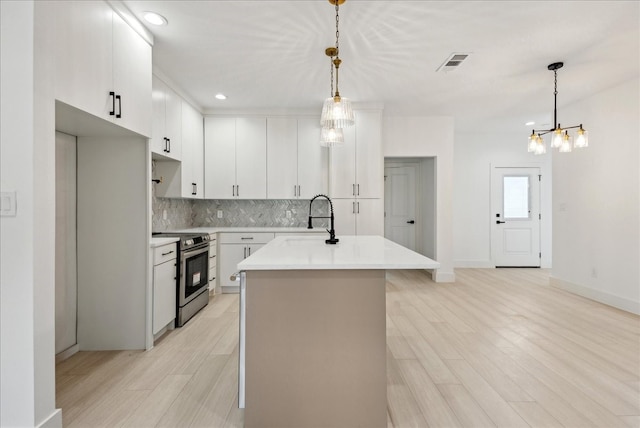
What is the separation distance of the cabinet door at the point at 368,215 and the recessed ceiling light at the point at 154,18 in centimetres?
310

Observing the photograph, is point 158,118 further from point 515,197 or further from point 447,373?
point 515,197

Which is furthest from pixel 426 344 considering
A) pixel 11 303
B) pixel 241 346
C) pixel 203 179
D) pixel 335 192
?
pixel 203 179

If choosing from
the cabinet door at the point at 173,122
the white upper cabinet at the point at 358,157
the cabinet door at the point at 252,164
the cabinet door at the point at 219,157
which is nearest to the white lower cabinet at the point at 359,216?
the white upper cabinet at the point at 358,157

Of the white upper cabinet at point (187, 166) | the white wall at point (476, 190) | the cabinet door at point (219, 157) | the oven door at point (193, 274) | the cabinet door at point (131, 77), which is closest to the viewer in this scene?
the cabinet door at point (131, 77)

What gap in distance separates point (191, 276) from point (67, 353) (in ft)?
3.92

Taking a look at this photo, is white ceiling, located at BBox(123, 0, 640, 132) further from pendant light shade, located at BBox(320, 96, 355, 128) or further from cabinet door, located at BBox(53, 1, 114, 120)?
pendant light shade, located at BBox(320, 96, 355, 128)

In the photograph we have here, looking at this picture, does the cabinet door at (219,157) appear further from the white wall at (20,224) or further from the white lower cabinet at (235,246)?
the white wall at (20,224)

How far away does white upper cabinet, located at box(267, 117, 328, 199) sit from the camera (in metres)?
4.78

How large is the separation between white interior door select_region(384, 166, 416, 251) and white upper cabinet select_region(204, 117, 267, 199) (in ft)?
8.88

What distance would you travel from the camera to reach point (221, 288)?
179 inches

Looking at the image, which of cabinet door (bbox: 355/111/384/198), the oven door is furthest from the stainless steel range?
cabinet door (bbox: 355/111/384/198)

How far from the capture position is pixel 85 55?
1967 mm

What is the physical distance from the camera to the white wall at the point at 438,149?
17.0 feet

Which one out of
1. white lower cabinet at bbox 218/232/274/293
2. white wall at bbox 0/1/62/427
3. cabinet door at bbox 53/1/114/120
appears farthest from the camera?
white lower cabinet at bbox 218/232/274/293
